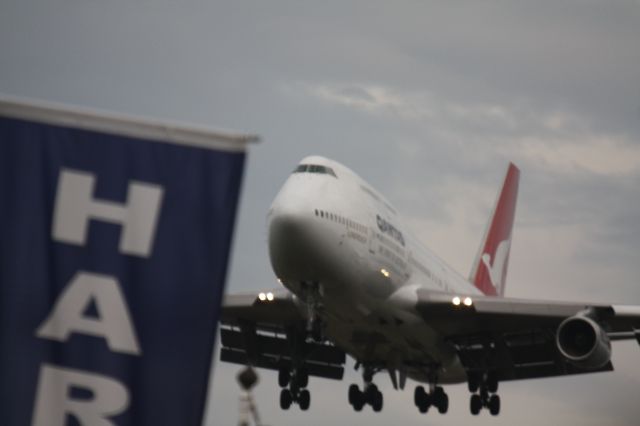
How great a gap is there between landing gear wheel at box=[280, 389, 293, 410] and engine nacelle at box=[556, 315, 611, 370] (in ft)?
28.4

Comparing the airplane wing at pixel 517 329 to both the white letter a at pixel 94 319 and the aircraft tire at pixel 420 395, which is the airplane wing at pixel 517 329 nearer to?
the aircraft tire at pixel 420 395

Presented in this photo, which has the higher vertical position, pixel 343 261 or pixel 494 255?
pixel 494 255

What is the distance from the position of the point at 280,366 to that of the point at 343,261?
9.26 m

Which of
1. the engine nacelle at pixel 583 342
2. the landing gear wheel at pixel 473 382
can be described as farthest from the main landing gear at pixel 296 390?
the engine nacelle at pixel 583 342

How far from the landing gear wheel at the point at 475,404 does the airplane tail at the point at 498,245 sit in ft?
39.7

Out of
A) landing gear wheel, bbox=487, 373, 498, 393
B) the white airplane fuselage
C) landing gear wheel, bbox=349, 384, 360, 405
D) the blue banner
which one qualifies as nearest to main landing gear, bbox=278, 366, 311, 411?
landing gear wheel, bbox=349, 384, 360, 405

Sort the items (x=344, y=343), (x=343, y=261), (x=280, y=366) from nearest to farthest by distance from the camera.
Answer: (x=343, y=261), (x=344, y=343), (x=280, y=366)

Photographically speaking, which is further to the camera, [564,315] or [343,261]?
[564,315]

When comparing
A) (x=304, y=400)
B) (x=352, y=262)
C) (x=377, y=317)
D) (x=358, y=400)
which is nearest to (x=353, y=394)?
(x=358, y=400)

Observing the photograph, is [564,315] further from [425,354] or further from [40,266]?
[40,266]

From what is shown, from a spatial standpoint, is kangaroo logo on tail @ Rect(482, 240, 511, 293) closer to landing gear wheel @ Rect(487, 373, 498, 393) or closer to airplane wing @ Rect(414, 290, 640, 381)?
landing gear wheel @ Rect(487, 373, 498, 393)

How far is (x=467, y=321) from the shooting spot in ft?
117

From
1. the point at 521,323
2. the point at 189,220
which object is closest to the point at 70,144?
the point at 189,220

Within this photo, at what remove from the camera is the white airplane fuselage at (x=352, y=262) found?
2959cm
